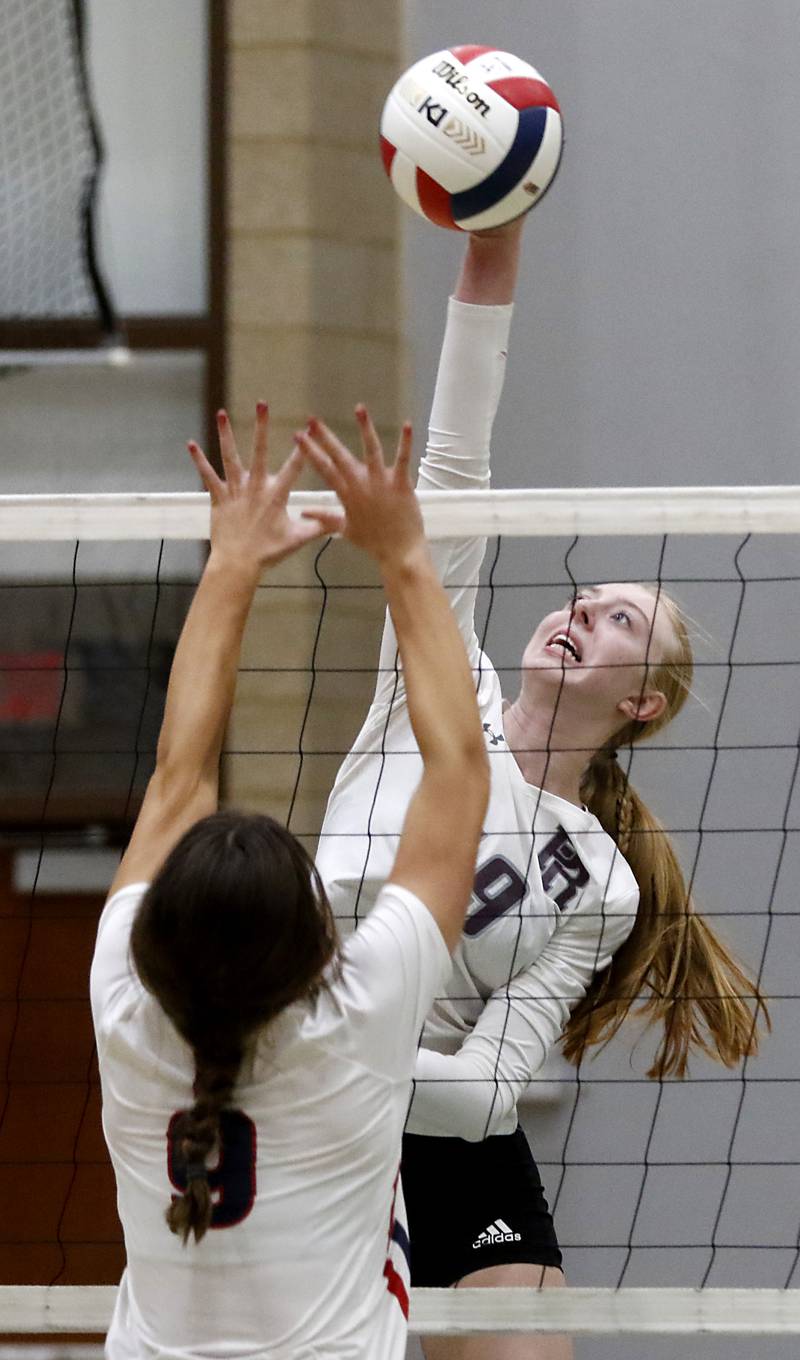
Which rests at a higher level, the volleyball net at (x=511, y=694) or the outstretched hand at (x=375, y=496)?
the outstretched hand at (x=375, y=496)

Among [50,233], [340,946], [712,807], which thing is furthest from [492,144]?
[50,233]

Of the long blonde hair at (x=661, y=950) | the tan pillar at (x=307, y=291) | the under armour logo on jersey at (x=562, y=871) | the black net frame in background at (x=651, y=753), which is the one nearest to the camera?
the under armour logo on jersey at (x=562, y=871)

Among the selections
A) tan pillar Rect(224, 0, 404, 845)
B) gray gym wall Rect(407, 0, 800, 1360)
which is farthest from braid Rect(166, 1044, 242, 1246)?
tan pillar Rect(224, 0, 404, 845)

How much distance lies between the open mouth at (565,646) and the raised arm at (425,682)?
0.69 metres

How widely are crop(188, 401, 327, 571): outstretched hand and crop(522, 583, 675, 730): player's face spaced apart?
702mm

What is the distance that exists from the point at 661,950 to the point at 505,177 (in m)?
1.20

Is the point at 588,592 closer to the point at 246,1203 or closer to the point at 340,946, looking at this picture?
the point at 340,946

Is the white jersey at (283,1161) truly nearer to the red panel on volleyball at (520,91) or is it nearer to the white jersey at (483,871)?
the white jersey at (483,871)

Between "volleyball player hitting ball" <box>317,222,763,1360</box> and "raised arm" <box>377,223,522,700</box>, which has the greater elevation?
"raised arm" <box>377,223,522,700</box>

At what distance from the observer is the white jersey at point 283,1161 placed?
1.50 m

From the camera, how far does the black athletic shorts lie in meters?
2.36

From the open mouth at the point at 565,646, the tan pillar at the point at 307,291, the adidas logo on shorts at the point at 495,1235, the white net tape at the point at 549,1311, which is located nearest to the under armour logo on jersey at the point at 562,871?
the open mouth at the point at 565,646

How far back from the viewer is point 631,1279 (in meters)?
4.24

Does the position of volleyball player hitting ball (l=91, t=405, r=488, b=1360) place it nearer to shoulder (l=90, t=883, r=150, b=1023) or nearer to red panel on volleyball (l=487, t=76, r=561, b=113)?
shoulder (l=90, t=883, r=150, b=1023)
